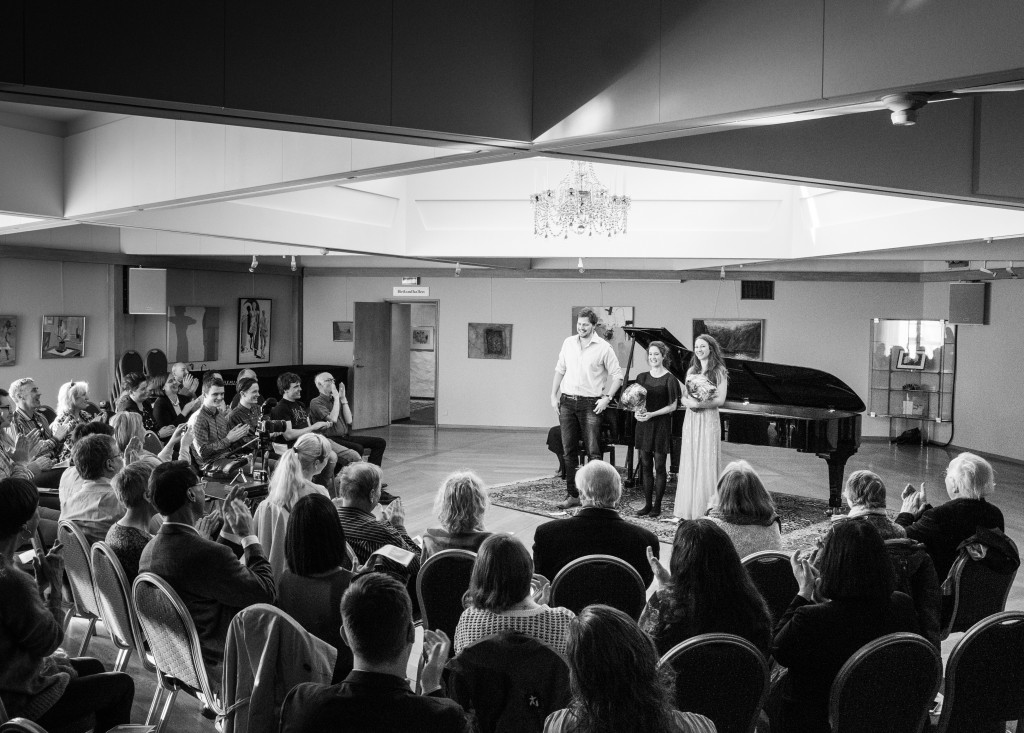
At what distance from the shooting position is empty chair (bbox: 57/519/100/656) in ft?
12.4

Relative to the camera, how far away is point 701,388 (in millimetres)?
7371

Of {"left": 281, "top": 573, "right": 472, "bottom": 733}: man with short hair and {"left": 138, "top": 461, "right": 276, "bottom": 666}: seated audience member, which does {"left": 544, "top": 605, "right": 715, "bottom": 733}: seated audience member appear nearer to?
{"left": 281, "top": 573, "right": 472, "bottom": 733}: man with short hair

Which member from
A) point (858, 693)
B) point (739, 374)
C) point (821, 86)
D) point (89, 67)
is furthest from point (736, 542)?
point (739, 374)

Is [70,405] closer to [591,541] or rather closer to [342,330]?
[591,541]

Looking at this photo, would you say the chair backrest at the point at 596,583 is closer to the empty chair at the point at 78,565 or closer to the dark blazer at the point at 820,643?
the dark blazer at the point at 820,643

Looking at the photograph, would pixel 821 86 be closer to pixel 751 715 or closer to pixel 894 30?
pixel 894 30

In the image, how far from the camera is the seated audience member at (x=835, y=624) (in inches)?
109

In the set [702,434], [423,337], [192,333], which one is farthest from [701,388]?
[423,337]

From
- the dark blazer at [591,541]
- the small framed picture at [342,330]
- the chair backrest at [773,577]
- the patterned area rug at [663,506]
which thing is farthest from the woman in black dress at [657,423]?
the small framed picture at [342,330]

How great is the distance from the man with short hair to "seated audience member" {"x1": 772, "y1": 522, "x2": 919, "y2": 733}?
1314mm

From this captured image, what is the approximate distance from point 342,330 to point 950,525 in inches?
479

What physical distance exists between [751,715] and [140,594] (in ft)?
6.99

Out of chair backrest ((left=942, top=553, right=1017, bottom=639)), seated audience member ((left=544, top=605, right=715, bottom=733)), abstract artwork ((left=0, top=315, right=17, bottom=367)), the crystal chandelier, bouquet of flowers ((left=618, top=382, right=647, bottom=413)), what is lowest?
chair backrest ((left=942, top=553, right=1017, bottom=639))

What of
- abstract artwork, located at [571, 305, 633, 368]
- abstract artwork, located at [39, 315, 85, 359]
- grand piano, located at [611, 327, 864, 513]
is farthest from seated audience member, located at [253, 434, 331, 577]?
abstract artwork, located at [571, 305, 633, 368]
